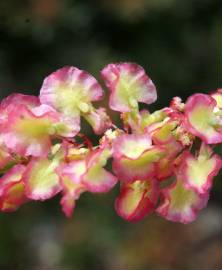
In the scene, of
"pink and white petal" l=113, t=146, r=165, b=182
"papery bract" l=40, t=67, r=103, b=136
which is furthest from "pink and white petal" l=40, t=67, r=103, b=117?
"pink and white petal" l=113, t=146, r=165, b=182

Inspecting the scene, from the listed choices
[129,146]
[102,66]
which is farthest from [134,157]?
[102,66]

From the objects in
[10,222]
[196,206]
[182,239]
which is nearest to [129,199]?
[196,206]

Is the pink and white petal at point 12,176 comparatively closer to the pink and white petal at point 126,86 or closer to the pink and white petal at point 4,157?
the pink and white petal at point 4,157

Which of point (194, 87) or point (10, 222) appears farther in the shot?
point (194, 87)

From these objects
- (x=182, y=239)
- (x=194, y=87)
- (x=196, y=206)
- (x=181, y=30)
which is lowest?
(x=182, y=239)

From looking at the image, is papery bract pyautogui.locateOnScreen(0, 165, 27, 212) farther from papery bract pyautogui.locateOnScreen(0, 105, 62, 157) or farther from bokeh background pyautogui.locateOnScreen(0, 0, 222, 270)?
bokeh background pyautogui.locateOnScreen(0, 0, 222, 270)

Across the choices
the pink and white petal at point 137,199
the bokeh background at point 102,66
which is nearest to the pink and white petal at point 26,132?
the pink and white petal at point 137,199

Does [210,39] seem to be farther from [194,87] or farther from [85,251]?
[85,251]
